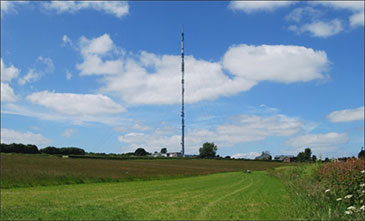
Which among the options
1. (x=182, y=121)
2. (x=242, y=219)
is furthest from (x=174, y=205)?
(x=182, y=121)

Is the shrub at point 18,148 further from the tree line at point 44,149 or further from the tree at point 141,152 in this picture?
the tree at point 141,152

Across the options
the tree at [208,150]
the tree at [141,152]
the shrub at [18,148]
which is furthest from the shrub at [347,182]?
the tree at [208,150]

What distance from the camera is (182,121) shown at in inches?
2968

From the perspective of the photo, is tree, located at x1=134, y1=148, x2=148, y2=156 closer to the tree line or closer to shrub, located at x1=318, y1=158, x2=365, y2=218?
the tree line

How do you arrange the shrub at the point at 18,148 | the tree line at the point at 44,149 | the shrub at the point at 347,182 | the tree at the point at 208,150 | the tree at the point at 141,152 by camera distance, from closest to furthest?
the shrub at the point at 347,182, the shrub at the point at 18,148, the tree line at the point at 44,149, the tree at the point at 141,152, the tree at the point at 208,150

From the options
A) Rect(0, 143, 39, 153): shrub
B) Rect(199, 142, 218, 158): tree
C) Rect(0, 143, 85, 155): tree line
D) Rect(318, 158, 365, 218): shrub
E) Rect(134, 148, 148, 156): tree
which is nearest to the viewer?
Rect(318, 158, 365, 218): shrub

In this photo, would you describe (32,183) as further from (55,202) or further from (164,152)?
(164,152)

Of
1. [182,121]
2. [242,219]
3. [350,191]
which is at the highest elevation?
[182,121]

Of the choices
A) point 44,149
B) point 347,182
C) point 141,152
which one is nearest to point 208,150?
point 141,152

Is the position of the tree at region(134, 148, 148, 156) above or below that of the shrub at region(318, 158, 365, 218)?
above

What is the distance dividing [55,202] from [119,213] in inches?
234

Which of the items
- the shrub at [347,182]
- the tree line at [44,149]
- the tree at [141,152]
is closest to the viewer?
the shrub at [347,182]

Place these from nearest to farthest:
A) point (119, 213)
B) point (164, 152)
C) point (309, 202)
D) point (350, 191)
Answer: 1. point (350, 191)
2. point (309, 202)
3. point (119, 213)
4. point (164, 152)

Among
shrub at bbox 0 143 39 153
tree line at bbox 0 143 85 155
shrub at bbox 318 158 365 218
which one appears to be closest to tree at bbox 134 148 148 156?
tree line at bbox 0 143 85 155
